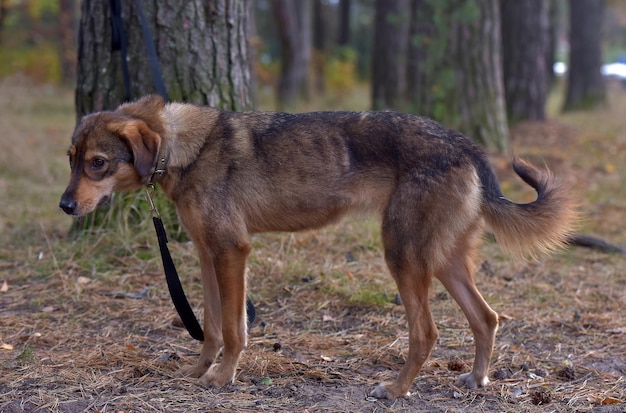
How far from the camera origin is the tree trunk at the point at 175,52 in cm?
607

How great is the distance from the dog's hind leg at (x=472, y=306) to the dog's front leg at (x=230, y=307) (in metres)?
1.14

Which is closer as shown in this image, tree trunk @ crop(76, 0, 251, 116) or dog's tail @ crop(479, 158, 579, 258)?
dog's tail @ crop(479, 158, 579, 258)

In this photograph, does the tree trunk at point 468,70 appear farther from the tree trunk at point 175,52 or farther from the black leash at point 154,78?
the black leash at point 154,78

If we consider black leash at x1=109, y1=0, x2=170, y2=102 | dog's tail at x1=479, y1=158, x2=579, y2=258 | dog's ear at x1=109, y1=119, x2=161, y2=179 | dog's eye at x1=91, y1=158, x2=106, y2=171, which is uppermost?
Result: black leash at x1=109, y1=0, x2=170, y2=102

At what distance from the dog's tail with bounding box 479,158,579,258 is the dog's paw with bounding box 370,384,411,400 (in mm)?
1010

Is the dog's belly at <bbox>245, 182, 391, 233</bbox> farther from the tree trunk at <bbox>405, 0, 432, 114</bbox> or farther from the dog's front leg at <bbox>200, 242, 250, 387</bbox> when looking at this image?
the tree trunk at <bbox>405, 0, 432, 114</bbox>

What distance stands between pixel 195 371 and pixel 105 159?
1.32 m

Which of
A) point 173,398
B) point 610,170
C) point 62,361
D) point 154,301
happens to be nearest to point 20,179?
point 154,301

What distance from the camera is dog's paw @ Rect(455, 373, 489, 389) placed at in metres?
4.36

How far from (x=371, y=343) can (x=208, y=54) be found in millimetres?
2690

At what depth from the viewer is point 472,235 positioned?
172 inches

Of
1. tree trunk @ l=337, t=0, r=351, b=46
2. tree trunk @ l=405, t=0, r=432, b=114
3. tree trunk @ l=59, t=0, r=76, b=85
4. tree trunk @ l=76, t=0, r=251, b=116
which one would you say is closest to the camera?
tree trunk @ l=76, t=0, r=251, b=116

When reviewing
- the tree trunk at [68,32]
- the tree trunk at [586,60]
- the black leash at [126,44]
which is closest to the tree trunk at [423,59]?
the black leash at [126,44]

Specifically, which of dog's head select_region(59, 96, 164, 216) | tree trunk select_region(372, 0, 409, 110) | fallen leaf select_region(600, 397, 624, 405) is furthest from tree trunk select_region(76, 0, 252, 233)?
tree trunk select_region(372, 0, 409, 110)
